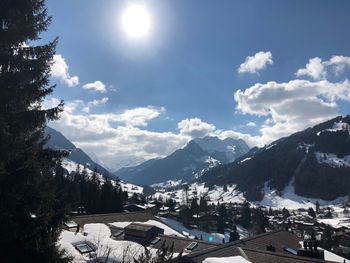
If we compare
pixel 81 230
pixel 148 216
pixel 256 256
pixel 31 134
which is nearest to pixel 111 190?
pixel 148 216

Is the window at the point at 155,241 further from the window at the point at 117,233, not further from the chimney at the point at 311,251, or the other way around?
the chimney at the point at 311,251

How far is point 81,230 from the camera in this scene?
3953cm

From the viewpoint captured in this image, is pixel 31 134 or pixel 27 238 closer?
pixel 27 238

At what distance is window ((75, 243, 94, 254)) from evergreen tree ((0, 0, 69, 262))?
16.0 metres

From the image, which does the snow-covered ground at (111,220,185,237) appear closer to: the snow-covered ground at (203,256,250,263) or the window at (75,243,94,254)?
the window at (75,243,94,254)

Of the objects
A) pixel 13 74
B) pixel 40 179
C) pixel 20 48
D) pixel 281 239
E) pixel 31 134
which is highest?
pixel 20 48

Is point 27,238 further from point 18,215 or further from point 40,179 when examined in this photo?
point 40,179

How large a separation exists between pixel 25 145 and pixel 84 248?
1881 centimetres

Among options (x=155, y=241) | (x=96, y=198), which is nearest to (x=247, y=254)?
(x=155, y=241)

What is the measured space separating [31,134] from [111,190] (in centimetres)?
8028

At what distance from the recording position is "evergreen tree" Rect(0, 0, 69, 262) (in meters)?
14.1

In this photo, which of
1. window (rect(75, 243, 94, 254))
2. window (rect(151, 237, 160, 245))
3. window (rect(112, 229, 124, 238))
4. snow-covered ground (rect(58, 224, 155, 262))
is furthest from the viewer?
window (rect(112, 229, 124, 238))

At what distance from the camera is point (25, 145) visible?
15.9 metres

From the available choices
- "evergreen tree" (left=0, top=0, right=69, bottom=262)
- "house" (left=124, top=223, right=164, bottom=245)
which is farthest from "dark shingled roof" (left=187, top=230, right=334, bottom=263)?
"evergreen tree" (left=0, top=0, right=69, bottom=262)
